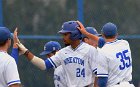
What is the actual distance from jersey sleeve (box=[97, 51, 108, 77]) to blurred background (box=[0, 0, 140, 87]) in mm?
3061

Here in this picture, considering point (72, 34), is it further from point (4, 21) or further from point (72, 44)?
point (4, 21)

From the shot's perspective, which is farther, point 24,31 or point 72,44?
point 24,31

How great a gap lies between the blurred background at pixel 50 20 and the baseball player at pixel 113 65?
3.00 meters

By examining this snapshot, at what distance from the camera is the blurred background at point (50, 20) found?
1188 cm

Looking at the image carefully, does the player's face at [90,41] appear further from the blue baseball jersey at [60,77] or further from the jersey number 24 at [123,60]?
the blue baseball jersey at [60,77]

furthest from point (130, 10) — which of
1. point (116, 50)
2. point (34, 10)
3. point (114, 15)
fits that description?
point (116, 50)

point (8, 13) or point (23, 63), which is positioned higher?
point (8, 13)

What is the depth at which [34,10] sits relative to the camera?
12.1 m

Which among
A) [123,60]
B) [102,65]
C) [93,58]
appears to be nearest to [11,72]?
[93,58]

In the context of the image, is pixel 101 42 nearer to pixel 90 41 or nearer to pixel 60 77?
pixel 90 41

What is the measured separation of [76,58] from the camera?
28.1 feet

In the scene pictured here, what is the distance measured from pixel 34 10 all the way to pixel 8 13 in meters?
0.46

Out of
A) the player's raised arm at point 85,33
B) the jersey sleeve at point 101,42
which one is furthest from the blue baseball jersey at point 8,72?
the jersey sleeve at point 101,42

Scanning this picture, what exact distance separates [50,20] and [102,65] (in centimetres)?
336
